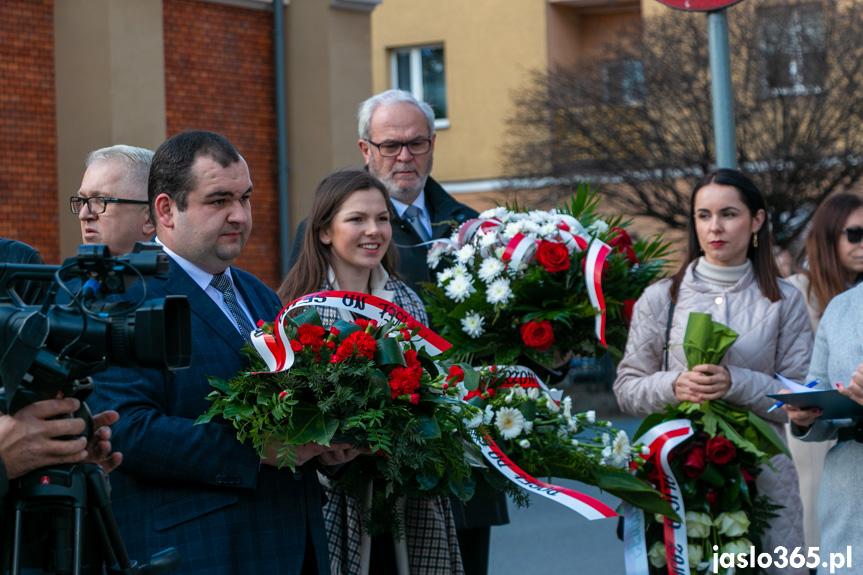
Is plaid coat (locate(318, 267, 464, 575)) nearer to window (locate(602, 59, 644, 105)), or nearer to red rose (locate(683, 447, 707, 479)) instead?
red rose (locate(683, 447, 707, 479))

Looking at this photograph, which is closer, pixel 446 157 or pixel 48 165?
pixel 48 165

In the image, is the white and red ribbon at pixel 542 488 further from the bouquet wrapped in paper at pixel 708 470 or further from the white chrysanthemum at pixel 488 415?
the bouquet wrapped in paper at pixel 708 470

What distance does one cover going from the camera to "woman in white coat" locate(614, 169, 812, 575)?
15.0ft

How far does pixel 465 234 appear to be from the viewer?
464 cm

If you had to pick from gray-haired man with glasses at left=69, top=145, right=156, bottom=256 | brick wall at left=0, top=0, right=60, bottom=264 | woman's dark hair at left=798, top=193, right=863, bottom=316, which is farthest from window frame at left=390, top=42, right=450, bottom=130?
gray-haired man with glasses at left=69, top=145, right=156, bottom=256

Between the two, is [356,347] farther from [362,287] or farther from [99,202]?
[99,202]

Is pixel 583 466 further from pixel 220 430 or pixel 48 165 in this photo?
pixel 48 165

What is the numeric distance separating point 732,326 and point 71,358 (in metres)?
3.14

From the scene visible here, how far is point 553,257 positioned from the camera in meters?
4.36

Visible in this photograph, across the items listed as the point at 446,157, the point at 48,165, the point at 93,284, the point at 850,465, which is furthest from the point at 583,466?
the point at 446,157

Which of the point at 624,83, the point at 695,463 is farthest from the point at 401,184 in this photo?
the point at 624,83

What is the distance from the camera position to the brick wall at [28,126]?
421 inches

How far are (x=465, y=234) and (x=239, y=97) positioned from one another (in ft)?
28.1

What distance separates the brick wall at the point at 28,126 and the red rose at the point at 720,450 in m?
8.09
